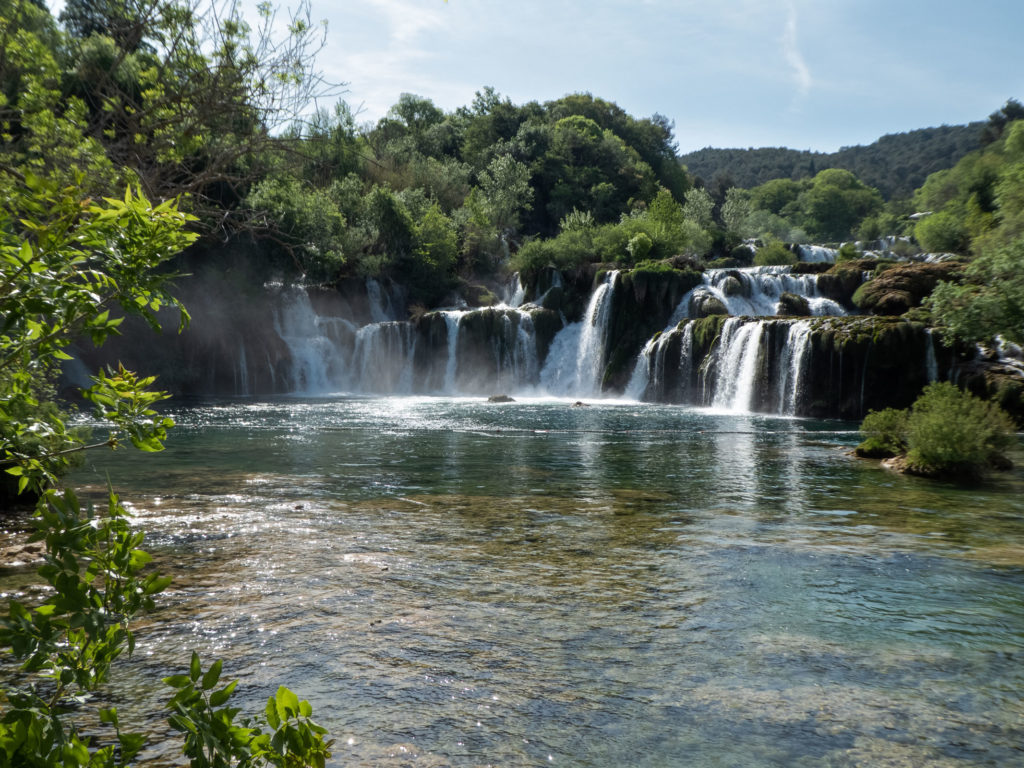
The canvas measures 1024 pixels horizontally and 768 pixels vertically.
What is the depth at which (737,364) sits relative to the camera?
30.0 metres

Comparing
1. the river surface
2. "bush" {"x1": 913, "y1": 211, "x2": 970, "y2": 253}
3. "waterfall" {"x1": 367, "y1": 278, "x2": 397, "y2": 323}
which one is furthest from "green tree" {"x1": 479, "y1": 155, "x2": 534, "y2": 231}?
the river surface

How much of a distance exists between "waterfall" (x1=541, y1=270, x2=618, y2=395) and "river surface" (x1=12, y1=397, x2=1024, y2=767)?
971 inches

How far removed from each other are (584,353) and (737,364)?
34.9 feet

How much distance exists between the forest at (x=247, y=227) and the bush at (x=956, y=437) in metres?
0.17

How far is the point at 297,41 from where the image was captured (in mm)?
6523

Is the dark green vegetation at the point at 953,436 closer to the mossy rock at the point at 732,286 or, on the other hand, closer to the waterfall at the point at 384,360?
A: the mossy rock at the point at 732,286

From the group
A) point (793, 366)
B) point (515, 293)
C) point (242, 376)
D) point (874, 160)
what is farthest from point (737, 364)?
point (874, 160)

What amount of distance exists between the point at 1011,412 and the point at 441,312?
1098 inches

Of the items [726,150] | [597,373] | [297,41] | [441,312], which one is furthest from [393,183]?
[726,150]

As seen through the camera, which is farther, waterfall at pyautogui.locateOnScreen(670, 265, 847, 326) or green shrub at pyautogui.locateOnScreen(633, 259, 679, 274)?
green shrub at pyautogui.locateOnScreen(633, 259, 679, 274)

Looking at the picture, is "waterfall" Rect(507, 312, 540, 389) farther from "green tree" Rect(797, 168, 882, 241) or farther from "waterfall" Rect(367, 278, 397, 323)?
"green tree" Rect(797, 168, 882, 241)

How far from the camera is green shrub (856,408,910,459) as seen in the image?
1605cm

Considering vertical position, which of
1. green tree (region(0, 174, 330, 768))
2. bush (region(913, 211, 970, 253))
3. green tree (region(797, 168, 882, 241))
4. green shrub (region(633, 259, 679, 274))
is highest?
green tree (region(797, 168, 882, 241))

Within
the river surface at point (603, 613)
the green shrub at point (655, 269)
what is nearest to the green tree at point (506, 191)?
the green shrub at point (655, 269)
